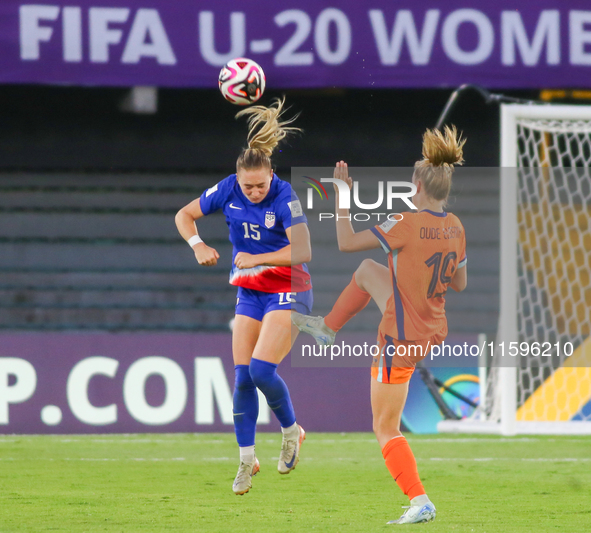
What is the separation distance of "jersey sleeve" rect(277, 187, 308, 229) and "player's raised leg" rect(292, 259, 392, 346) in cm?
43

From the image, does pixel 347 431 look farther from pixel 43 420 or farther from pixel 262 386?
pixel 262 386

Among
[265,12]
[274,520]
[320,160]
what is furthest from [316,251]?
[274,520]

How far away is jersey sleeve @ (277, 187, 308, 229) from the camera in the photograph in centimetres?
523

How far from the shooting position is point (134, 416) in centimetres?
853

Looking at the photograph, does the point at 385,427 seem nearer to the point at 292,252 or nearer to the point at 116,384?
the point at 292,252

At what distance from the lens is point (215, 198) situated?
5.40 m

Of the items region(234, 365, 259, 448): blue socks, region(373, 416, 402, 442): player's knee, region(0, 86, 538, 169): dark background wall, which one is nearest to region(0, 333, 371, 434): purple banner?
region(0, 86, 538, 169): dark background wall

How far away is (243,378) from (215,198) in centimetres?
101

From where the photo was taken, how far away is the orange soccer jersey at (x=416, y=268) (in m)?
4.49

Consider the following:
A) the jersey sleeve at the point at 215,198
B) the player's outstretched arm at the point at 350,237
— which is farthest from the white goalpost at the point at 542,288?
the player's outstretched arm at the point at 350,237

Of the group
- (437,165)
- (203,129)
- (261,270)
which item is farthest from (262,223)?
(203,129)

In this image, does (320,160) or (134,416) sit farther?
(320,160)

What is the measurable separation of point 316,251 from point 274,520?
567 cm

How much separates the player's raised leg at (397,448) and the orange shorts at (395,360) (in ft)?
0.11
